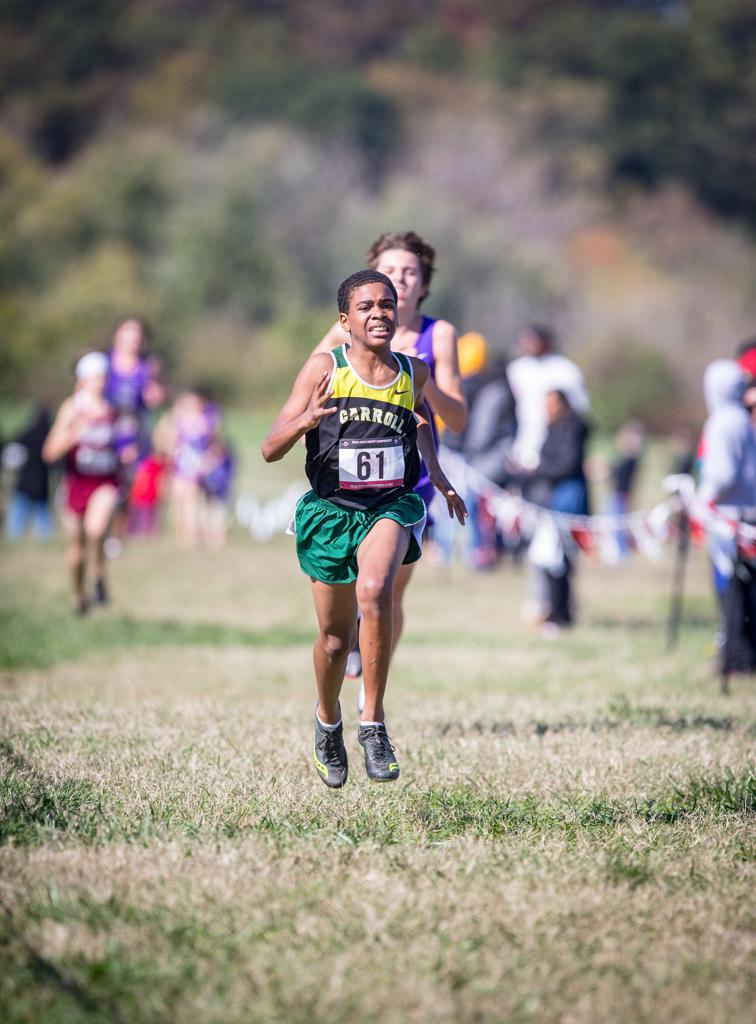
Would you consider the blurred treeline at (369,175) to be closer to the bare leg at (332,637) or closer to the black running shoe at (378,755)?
the bare leg at (332,637)

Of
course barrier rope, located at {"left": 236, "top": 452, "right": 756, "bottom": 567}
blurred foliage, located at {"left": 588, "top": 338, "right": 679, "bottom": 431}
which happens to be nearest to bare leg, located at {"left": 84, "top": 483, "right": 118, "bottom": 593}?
course barrier rope, located at {"left": 236, "top": 452, "right": 756, "bottom": 567}

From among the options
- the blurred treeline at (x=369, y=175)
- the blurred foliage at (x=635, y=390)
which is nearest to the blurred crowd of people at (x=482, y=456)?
the blurred treeline at (x=369, y=175)

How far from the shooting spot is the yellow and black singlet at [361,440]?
5.47m

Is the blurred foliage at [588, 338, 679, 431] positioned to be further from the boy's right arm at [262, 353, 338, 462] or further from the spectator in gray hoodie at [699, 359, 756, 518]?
the boy's right arm at [262, 353, 338, 462]

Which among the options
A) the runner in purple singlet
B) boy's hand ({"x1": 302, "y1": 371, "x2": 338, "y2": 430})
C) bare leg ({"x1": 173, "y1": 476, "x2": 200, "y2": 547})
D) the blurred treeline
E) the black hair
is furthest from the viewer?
the blurred treeline

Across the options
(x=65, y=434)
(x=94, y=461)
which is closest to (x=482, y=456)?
(x=94, y=461)

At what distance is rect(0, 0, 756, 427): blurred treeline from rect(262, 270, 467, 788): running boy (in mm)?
44430

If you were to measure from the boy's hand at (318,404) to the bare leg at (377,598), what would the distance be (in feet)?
1.73

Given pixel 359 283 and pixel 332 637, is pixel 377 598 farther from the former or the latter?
pixel 359 283

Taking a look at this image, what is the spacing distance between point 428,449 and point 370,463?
54 cm

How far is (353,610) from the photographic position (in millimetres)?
5637

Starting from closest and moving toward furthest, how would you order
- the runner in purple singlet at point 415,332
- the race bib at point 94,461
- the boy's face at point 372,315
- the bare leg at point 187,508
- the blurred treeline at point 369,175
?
the boy's face at point 372,315
the runner in purple singlet at point 415,332
the race bib at point 94,461
the bare leg at point 187,508
the blurred treeline at point 369,175

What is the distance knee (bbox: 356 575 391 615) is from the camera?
5383 millimetres

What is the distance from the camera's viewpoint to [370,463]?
18.0 ft
